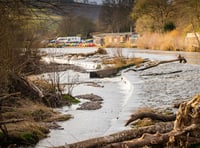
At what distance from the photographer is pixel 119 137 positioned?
8.20m

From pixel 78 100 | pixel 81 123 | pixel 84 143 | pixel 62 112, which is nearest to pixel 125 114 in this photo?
pixel 81 123

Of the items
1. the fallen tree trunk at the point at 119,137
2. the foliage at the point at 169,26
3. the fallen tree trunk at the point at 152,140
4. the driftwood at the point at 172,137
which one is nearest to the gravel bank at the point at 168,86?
the fallen tree trunk at the point at 119,137

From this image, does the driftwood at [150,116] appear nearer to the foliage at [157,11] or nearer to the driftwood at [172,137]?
the driftwood at [172,137]

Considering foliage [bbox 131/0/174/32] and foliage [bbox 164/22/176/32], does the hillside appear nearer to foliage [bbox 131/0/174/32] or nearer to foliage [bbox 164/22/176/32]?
foliage [bbox 164/22/176/32]

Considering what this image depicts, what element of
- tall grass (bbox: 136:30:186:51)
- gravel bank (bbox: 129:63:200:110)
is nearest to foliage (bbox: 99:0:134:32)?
tall grass (bbox: 136:30:186:51)

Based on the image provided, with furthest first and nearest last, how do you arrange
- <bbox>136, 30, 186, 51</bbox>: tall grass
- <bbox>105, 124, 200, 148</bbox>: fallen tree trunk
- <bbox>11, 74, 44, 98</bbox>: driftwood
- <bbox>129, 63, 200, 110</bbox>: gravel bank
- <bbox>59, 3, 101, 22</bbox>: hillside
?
<bbox>136, 30, 186, 51</bbox>: tall grass < <bbox>129, 63, 200, 110</bbox>: gravel bank < <bbox>11, 74, 44, 98</bbox>: driftwood < <bbox>59, 3, 101, 22</bbox>: hillside < <bbox>105, 124, 200, 148</bbox>: fallen tree trunk

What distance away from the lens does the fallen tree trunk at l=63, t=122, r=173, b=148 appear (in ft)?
26.5

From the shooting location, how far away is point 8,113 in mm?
14516

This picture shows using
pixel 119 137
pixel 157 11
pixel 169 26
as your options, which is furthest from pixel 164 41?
pixel 119 137

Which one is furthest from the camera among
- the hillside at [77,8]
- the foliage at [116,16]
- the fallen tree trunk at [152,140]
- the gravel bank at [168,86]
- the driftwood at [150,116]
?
the foliage at [116,16]

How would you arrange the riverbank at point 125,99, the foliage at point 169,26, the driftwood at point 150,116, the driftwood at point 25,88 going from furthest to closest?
the foliage at point 169,26 → the driftwood at point 25,88 → the riverbank at point 125,99 → the driftwood at point 150,116

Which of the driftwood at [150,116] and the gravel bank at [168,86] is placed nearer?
the driftwood at [150,116]

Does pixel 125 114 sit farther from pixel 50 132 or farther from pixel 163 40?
pixel 163 40

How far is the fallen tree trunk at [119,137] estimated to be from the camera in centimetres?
807
